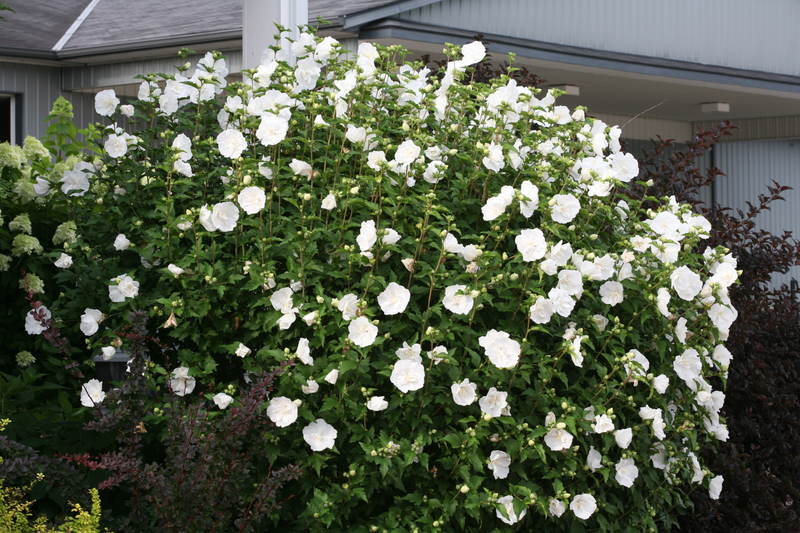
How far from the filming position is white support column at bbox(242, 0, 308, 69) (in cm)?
360

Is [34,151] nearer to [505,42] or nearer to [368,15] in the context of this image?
[368,15]

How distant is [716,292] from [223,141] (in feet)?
5.59

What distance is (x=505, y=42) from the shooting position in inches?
306

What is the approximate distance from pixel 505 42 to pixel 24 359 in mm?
5626

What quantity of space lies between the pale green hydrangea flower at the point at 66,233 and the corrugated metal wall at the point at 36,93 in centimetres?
584

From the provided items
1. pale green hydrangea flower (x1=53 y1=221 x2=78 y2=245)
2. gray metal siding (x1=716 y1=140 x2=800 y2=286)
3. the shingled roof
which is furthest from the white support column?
gray metal siding (x1=716 y1=140 x2=800 y2=286)

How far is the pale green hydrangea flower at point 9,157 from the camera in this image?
12.4 ft

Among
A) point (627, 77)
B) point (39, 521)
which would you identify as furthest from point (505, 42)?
point (39, 521)

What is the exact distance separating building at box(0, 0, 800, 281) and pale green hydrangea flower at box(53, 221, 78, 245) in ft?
12.7

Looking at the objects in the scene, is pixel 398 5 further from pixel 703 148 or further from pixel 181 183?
pixel 181 183

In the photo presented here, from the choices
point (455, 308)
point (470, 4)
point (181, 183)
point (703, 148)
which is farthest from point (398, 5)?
point (455, 308)

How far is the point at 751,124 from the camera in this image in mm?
13289

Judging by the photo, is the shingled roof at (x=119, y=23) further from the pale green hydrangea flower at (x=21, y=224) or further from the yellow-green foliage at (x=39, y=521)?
the yellow-green foliage at (x=39, y=521)

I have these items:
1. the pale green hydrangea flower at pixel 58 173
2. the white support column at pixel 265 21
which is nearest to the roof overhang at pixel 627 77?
the white support column at pixel 265 21
